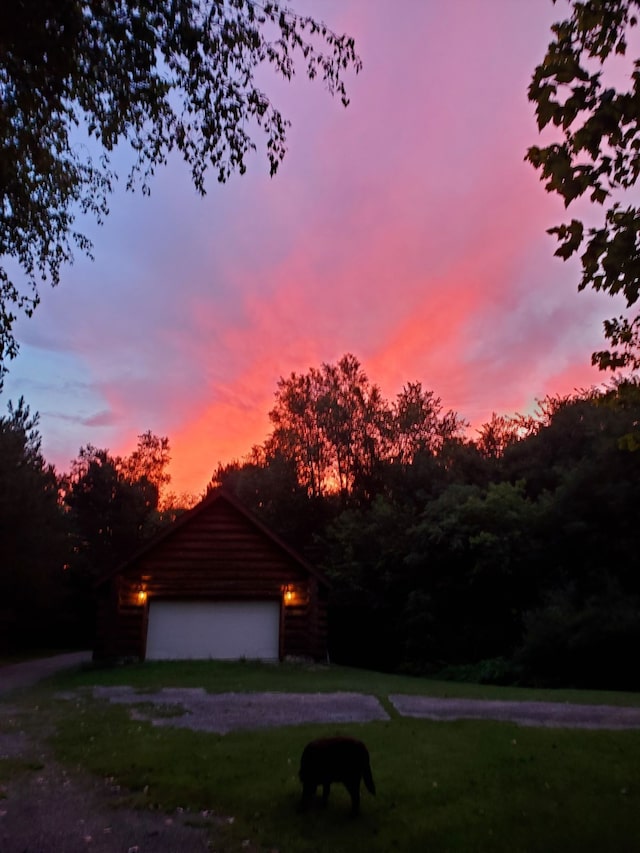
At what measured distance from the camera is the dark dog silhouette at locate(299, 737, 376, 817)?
5746mm

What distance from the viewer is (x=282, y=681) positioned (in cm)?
1727

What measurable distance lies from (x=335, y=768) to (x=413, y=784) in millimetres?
1209

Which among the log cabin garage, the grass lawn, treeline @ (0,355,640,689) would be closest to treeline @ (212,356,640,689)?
treeline @ (0,355,640,689)

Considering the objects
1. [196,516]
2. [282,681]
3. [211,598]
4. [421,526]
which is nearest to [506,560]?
[421,526]

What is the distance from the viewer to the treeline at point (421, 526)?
20.4 m

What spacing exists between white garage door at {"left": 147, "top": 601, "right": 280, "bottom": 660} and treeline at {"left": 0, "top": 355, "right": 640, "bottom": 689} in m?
5.88

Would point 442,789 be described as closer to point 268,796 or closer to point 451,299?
point 268,796

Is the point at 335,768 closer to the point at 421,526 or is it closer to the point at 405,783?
the point at 405,783

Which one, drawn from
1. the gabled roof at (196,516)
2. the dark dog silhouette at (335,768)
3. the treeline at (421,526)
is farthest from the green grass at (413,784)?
the gabled roof at (196,516)

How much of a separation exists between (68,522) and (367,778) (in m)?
37.1

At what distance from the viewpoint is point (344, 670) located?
2156 cm

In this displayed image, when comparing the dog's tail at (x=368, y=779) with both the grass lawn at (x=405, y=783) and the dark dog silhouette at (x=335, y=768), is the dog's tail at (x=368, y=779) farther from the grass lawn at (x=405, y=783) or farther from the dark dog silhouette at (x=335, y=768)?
the grass lawn at (x=405, y=783)

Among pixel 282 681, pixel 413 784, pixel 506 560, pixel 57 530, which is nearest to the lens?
pixel 413 784

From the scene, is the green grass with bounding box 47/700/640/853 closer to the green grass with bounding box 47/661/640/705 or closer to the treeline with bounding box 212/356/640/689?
the green grass with bounding box 47/661/640/705
